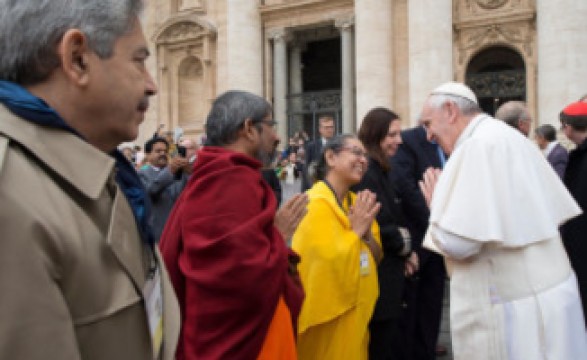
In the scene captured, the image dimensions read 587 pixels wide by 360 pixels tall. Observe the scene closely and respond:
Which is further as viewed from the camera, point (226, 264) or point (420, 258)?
Answer: point (420, 258)

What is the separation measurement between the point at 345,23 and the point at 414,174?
13.3m

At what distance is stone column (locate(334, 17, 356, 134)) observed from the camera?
17.7 m

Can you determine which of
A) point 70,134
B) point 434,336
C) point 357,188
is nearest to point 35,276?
point 70,134

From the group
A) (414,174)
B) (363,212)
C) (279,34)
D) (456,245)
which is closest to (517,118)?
(414,174)

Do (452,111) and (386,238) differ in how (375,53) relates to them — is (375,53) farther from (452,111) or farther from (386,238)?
(452,111)

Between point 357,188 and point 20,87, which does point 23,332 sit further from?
point 357,188

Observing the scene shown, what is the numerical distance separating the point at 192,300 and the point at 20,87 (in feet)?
4.80

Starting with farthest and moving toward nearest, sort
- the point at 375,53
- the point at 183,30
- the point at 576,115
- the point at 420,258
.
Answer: the point at 183,30 → the point at 375,53 → the point at 420,258 → the point at 576,115

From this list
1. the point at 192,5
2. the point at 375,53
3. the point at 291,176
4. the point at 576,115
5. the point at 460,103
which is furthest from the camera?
the point at 192,5

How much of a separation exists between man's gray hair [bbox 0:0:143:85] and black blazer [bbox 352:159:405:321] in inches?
140

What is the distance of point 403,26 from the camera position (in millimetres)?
16656

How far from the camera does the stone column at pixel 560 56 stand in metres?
13.7

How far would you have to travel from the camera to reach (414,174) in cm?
546

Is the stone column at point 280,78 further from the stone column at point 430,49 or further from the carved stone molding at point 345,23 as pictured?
the stone column at point 430,49
